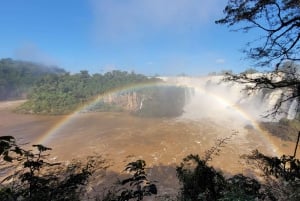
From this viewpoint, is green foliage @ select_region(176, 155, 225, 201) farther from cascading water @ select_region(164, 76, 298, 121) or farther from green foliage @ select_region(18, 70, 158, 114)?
green foliage @ select_region(18, 70, 158, 114)

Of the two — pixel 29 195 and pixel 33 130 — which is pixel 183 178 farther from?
pixel 33 130

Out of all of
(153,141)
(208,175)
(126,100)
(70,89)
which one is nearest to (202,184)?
(208,175)

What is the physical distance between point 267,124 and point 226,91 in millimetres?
10109

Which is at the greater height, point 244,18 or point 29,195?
point 244,18

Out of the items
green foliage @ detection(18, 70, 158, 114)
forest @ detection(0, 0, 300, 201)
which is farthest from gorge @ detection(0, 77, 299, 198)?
forest @ detection(0, 0, 300, 201)

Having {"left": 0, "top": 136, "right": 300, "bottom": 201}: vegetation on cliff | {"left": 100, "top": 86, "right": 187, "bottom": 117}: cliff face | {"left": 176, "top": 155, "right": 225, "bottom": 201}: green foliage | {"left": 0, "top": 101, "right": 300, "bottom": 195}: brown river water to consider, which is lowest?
{"left": 0, "top": 101, "right": 300, "bottom": 195}: brown river water

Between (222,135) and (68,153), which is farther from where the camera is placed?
(222,135)

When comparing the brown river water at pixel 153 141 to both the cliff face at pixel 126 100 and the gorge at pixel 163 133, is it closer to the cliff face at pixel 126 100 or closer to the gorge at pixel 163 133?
the gorge at pixel 163 133

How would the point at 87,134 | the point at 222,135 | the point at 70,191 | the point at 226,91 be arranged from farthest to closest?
the point at 226,91 < the point at 87,134 < the point at 222,135 < the point at 70,191

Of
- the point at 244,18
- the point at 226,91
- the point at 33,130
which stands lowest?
the point at 33,130

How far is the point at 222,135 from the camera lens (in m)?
15.4

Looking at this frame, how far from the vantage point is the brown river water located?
11062mm

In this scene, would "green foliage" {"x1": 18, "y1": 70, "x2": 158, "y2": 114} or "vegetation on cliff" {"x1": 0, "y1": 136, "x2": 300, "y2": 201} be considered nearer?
"vegetation on cliff" {"x1": 0, "y1": 136, "x2": 300, "y2": 201}

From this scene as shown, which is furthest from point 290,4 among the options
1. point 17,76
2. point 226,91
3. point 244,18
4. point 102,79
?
point 17,76
